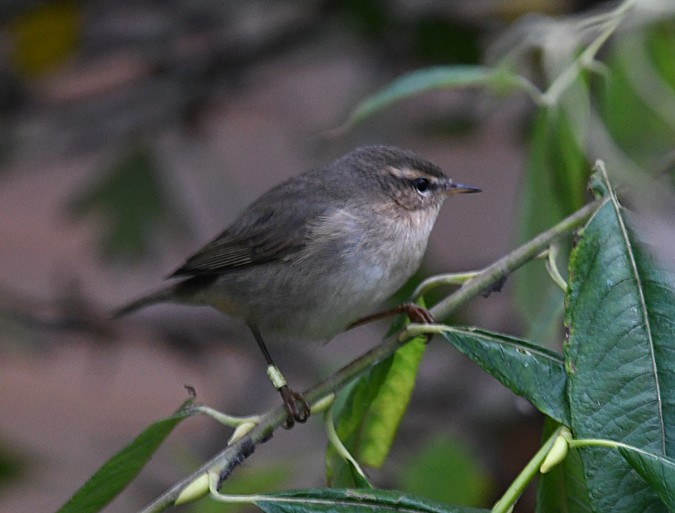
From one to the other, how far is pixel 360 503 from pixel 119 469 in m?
0.45

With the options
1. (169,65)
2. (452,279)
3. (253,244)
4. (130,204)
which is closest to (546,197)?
(452,279)

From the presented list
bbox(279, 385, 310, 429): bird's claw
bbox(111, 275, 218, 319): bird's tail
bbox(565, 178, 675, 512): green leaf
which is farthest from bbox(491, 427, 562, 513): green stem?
bbox(111, 275, 218, 319): bird's tail

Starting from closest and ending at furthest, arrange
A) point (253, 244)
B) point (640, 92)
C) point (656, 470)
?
point (656, 470) < point (640, 92) < point (253, 244)

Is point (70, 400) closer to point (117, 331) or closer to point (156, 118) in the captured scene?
point (117, 331)

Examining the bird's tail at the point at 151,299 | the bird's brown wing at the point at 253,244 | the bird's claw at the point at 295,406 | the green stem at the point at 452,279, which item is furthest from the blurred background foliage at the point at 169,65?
the green stem at the point at 452,279

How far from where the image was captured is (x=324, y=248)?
2.62 meters

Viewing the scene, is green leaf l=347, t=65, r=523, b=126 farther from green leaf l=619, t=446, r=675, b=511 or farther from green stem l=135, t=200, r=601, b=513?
green leaf l=619, t=446, r=675, b=511

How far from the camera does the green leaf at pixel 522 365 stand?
57.7 inches

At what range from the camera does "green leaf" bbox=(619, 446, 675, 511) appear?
1268mm

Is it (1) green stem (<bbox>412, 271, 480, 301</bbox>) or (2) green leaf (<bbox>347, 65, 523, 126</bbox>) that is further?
(2) green leaf (<bbox>347, 65, 523, 126</bbox>)

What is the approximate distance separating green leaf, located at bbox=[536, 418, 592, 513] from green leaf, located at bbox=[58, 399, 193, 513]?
59 cm

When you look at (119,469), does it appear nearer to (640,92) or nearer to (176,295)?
(176,295)

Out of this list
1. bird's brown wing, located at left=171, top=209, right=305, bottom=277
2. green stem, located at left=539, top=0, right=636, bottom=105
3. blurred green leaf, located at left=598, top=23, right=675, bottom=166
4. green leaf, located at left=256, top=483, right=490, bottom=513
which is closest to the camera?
green leaf, located at left=256, top=483, right=490, bottom=513

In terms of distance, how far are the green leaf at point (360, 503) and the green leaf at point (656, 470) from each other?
0.23m
